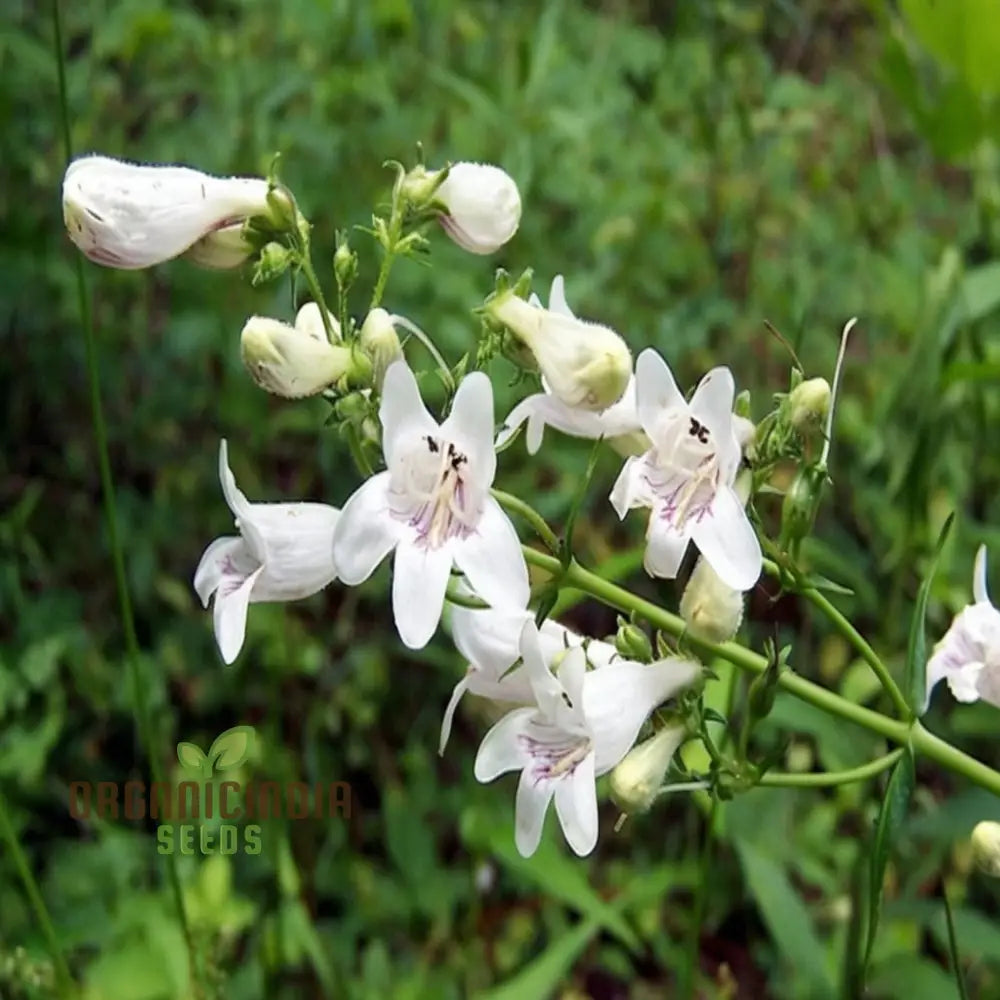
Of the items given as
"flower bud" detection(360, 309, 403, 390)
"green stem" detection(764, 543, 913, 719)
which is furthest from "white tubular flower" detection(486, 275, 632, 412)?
"green stem" detection(764, 543, 913, 719)

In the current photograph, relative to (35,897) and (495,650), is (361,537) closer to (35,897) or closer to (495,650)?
(495,650)

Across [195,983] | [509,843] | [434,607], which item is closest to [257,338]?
[434,607]

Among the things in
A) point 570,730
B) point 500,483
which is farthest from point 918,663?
point 500,483

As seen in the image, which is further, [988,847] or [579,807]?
[988,847]

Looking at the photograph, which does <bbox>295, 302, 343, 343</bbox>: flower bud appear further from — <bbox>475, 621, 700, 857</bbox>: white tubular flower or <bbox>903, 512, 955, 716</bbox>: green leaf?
<bbox>903, 512, 955, 716</bbox>: green leaf

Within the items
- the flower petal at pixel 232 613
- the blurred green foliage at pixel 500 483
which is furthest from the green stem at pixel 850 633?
the blurred green foliage at pixel 500 483

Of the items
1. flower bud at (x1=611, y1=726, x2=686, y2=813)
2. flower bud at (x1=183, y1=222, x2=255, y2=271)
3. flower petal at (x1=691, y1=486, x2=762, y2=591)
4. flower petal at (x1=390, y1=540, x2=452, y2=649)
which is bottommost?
flower bud at (x1=611, y1=726, x2=686, y2=813)
